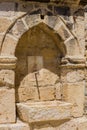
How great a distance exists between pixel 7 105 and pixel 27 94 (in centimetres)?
46

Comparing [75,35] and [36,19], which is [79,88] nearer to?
[75,35]

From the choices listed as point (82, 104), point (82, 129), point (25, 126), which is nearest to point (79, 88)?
point (82, 104)

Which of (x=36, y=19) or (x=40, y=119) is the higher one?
(x=36, y=19)

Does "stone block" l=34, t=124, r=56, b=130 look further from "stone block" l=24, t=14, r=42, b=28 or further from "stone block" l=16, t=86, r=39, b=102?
"stone block" l=24, t=14, r=42, b=28

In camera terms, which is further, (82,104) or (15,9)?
(82,104)

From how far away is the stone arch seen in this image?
4.43 metres

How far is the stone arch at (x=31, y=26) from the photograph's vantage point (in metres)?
4.43

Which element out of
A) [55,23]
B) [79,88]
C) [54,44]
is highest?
[55,23]

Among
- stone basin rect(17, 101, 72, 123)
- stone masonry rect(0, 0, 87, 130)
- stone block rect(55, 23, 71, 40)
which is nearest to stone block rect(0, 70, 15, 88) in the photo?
stone masonry rect(0, 0, 87, 130)

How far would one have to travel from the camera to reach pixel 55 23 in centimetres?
470

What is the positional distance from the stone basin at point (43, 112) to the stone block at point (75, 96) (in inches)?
7.4

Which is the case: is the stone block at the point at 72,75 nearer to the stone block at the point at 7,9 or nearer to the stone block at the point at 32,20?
the stone block at the point at 32,20

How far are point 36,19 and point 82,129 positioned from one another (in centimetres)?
192

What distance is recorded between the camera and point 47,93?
488 centimetres
